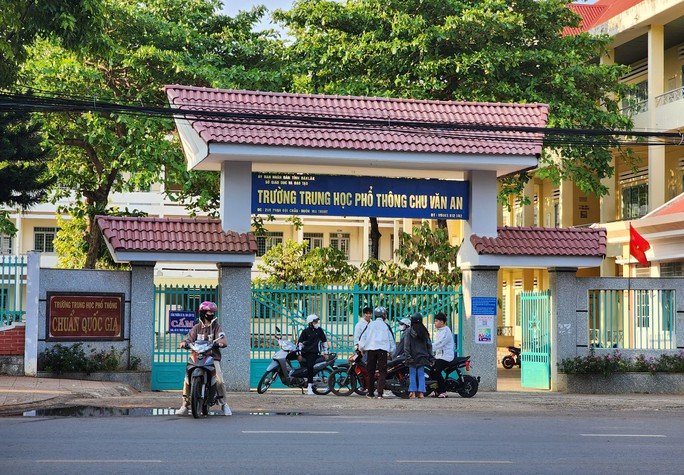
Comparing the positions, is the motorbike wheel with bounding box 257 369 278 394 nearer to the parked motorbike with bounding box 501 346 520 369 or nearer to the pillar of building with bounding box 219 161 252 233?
the pillar of building with bounding box 219 161 252 233

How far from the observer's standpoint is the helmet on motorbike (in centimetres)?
1556

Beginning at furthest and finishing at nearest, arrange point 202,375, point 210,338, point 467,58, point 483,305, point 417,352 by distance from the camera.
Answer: point 467,58
point 483,305
point 417,352
point 210,338
point 202,375

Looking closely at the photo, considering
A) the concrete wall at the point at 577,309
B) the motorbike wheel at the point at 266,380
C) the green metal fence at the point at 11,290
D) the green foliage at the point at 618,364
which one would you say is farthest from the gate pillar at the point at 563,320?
the green metal fence at the point at 11,290

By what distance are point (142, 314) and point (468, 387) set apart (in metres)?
6.50

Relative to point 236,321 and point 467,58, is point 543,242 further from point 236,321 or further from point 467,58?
point 467,58

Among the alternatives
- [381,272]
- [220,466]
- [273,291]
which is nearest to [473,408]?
[273,291]

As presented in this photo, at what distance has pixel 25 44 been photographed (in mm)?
19875

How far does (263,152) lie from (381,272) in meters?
9.36

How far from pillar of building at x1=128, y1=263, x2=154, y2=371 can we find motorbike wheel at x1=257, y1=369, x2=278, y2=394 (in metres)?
2.19

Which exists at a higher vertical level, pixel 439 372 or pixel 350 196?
pixel 350 196

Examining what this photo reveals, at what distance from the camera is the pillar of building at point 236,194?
2112cm

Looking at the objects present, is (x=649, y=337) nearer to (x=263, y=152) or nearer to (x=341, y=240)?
(x=263, y=152)

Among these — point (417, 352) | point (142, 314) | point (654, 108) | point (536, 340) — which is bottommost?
point (417, 352)

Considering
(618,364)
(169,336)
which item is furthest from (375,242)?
(169,336)
